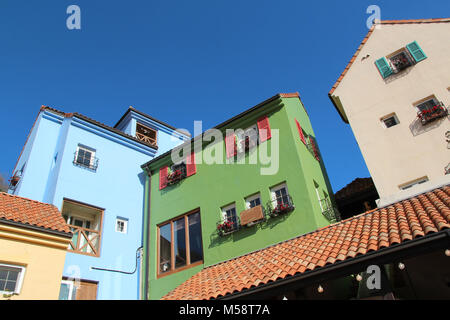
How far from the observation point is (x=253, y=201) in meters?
13.0

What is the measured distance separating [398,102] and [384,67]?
1932mm

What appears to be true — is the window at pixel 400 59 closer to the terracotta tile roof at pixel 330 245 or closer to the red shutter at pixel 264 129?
A: the red shutter at pixel 264 129

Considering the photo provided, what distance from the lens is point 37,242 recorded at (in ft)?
32.0

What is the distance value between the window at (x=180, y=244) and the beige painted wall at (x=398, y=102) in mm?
7388

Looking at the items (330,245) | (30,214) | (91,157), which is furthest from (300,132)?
(30,214)

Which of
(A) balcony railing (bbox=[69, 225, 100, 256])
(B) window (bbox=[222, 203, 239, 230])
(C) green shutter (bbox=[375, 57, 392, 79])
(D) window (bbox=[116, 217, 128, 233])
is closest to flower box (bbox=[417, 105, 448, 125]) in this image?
(C) green shutter (bbox=[375, 57, 392, 79])

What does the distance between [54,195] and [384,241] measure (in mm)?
12105

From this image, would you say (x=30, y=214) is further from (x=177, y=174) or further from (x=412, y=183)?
(x=412, y=183)

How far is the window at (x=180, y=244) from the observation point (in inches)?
528

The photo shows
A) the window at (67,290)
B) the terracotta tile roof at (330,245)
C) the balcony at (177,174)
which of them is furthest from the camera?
the balcony at (177,174)

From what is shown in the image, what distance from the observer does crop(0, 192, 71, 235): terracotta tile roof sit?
382 inches

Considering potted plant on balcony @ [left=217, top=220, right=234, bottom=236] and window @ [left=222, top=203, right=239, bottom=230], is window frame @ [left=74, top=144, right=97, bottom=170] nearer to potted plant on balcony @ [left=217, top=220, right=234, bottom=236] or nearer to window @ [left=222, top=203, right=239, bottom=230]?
window @ [left=222, top=203, right=239, bottom=230]

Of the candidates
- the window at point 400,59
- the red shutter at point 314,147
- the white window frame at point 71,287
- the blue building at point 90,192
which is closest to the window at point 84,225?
the blue building at point 90,192
